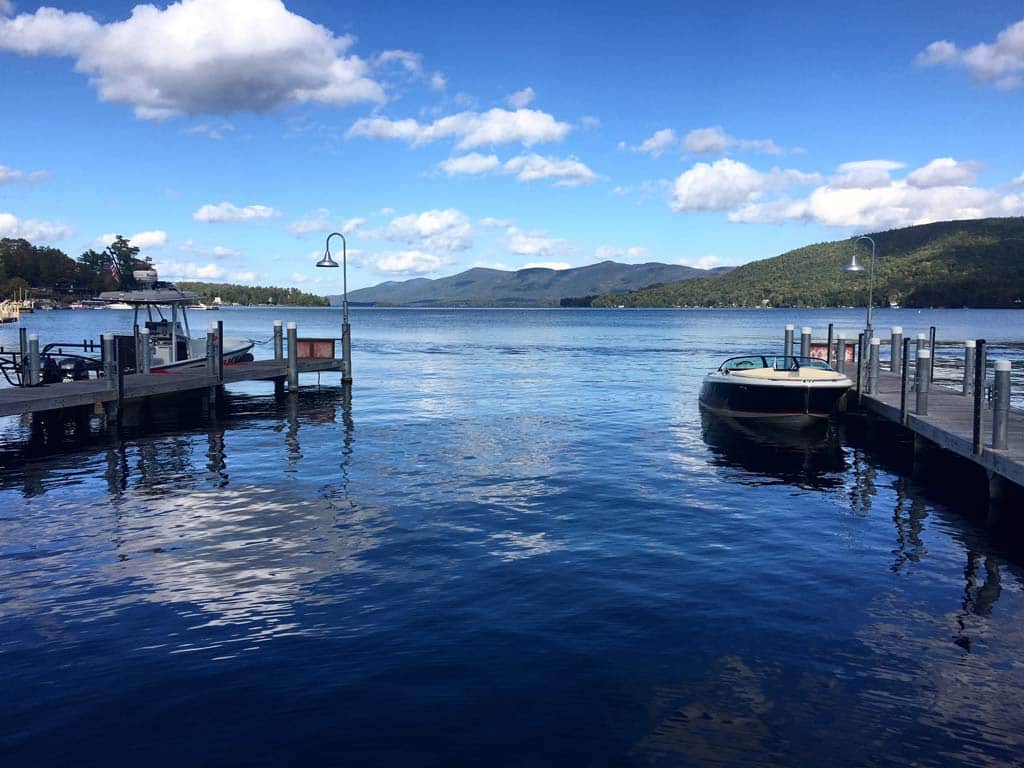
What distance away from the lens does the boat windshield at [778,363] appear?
2466 cm

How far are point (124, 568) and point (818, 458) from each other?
53.3 feet

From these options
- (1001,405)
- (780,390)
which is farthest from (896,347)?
(1001,405)

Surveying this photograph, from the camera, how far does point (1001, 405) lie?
13.8 meters

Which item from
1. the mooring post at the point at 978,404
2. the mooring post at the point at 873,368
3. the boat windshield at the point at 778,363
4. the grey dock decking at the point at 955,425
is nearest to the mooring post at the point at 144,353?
the boat windshield at the point at 778,363

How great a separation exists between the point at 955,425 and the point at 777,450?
4.66 meters

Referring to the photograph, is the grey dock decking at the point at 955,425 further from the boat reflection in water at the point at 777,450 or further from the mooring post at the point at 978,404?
the boat reflection in water at the point at 777,450

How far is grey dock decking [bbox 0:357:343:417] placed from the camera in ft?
66.1

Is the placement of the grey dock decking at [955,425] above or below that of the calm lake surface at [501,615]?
above

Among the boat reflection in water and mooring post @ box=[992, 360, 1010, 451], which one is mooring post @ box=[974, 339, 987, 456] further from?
the boat reflection in water

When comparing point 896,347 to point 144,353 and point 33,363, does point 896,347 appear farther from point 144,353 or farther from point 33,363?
point 33,363

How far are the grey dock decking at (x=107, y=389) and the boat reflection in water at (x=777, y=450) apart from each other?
17012 millimetres

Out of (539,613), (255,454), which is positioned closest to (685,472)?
(539,613)

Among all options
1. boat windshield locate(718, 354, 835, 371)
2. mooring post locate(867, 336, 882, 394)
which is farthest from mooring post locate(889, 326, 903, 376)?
boat windshield locate(718, 354, 835, 371)

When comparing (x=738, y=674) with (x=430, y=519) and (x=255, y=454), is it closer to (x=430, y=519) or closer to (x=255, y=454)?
(x=430, y=519)
